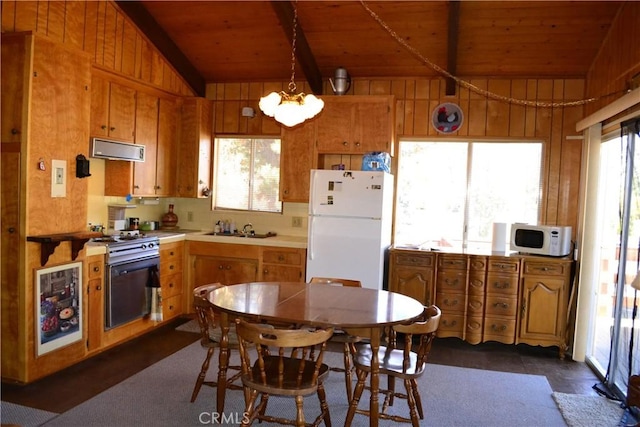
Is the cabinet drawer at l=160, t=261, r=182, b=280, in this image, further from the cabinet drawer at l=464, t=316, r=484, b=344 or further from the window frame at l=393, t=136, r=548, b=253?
the cabinet drawer at l=464, t=316, r=484, b=344

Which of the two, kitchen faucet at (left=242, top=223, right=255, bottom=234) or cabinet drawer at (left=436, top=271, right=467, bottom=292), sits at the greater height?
kitchen faucet at (left=242, top=223, right=255, bottom=234)

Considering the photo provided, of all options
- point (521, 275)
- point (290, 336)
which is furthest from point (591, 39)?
point (290, 336)

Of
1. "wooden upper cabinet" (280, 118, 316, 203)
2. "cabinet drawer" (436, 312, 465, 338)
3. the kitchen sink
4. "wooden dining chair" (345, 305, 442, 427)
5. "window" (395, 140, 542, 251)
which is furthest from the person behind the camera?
the kitchen sink

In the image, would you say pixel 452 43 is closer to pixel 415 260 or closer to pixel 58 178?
pixel 415 260

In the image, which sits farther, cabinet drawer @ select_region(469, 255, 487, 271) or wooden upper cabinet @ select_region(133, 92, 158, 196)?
wooden upper cabinet @ select_region(133, 92, 158, 196)

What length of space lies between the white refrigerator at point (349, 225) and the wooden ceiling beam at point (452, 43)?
3.84 ft

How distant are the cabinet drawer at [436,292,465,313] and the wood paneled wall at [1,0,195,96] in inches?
137

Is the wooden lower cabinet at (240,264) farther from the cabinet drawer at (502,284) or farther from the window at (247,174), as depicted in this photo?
the cabinet drawer at (502,284)

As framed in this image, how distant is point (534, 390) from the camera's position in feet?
12.1

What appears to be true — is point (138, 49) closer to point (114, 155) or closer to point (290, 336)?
point (114, 155)

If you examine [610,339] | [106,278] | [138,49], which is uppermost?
[138,49]

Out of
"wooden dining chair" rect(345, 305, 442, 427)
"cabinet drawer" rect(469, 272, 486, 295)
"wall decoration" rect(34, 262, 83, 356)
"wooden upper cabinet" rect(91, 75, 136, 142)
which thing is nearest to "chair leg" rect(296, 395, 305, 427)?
"wooden dining chair" rect(345, 305, 442, 427)

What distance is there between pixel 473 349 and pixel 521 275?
820 millimetres

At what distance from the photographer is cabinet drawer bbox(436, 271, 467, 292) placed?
468 cm
